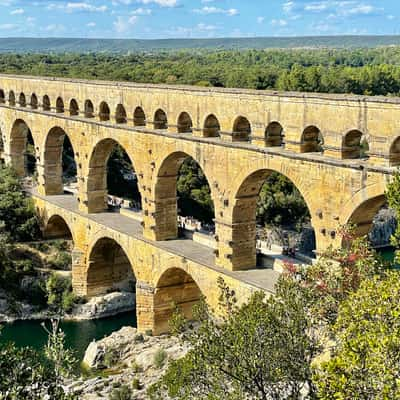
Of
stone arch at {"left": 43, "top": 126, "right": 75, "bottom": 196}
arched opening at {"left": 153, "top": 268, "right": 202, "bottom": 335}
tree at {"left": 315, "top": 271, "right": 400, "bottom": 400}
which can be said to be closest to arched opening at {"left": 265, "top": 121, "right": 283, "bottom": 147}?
arched opening at {"left": 153, "top": 268, "right": 202, "bottom": 335}

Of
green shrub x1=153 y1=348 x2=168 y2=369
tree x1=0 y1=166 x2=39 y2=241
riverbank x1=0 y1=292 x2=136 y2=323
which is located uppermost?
tree x1=0 y1=166 x2=39 y2=241

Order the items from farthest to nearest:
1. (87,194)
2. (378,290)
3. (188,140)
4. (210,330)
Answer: (87,194)
(188,140)
(210,330)
(378,290)

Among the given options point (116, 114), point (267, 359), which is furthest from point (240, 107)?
point (267, 359)

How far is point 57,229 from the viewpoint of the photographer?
35.3 metres

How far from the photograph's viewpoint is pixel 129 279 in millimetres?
32781

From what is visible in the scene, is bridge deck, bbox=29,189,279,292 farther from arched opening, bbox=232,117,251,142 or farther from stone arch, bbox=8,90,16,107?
stone arch, bbox=8,90,16,107

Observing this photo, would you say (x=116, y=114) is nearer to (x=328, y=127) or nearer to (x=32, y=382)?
(x=328, y=127)

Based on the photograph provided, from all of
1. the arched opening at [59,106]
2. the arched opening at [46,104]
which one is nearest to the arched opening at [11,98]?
the arched opening at [46,104]

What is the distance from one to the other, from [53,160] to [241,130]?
15.9 metres

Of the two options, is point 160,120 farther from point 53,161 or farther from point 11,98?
point 11,98

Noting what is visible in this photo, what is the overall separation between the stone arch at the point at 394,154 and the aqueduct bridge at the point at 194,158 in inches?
1.0

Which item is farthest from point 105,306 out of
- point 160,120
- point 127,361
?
point 160,120

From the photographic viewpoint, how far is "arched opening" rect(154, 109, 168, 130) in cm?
2583

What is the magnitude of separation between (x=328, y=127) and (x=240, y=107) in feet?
12.4
